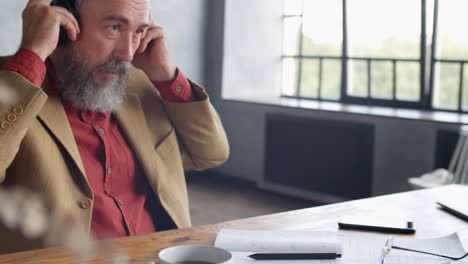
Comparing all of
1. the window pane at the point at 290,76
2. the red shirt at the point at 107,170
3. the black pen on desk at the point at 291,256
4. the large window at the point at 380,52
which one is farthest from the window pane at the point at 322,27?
the black pen on desk at the point at 291,256

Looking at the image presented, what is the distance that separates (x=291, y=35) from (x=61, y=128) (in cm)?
478

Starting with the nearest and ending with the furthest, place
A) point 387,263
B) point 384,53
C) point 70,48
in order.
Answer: point 387,263 → point 70,48 → point 384,53

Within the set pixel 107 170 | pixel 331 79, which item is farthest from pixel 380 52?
pixel 107 170

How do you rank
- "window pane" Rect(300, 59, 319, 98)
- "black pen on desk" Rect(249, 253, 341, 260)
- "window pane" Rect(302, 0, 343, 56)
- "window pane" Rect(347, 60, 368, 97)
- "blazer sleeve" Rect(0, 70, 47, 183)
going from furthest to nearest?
"window pane" Rect(300, 59, 319, 98), "window pane" Rect(302, 0, 343, 56), "window pane" Rect(347, 60, 368, 97), "blazer sleeve" Rect(0, 70, 47, 183), "black pen on desk" Rect(249, 253, 341, 260)

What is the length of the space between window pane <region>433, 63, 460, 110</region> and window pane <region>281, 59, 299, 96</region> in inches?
57.8

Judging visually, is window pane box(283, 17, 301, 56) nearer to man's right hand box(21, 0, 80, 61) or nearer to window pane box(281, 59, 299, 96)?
window pane box(281, 59, 299, 96)

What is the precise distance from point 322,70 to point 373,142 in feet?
4.04

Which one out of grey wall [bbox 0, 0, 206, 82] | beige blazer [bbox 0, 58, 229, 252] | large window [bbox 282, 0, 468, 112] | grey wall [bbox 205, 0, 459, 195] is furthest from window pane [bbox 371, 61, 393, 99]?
beige blazer [bbox 0, 58, 229, 252]

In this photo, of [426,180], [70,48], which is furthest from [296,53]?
[70,48]

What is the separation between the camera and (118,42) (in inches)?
65.8

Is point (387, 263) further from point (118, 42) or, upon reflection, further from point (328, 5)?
point (328, 5)

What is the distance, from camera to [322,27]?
18.9 feet

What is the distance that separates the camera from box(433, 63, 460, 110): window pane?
4.89 meters

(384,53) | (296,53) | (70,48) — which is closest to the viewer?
(70,48)
